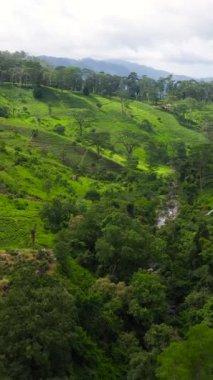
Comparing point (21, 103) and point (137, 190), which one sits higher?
point (21, 103)

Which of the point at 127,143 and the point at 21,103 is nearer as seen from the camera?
the point at 127,143

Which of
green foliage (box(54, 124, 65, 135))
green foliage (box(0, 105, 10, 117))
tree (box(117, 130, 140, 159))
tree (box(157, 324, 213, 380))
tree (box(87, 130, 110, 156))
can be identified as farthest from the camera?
green foliage (box(0, 105, 10, 117))

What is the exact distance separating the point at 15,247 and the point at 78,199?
24680 millimetres

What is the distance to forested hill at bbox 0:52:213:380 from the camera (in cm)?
3769

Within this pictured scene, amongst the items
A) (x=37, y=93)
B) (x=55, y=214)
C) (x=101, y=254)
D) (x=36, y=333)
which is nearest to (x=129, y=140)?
(x=37, y=93)

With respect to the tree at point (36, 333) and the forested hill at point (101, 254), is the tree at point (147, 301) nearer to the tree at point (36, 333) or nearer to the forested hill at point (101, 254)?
the forested hill at point (101, 254)

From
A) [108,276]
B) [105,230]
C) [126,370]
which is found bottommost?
[126,370]

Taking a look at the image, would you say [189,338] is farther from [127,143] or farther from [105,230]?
[127,143]

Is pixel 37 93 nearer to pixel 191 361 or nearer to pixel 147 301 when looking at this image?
pixel 147 301

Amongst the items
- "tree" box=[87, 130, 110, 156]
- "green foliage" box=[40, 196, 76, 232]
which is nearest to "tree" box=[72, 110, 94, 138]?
"tree" box=[87, 130, 110, 156]

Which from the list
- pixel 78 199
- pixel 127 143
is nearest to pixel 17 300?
pixel 78 199

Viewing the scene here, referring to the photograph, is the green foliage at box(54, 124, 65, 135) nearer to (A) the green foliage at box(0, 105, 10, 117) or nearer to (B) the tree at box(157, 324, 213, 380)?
(A) the green foliage at box(0, 105, 10, 117)

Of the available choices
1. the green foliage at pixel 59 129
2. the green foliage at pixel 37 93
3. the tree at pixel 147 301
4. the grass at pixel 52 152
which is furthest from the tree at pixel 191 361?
the green foliage at pixel 37 93

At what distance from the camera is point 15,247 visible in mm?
61750
